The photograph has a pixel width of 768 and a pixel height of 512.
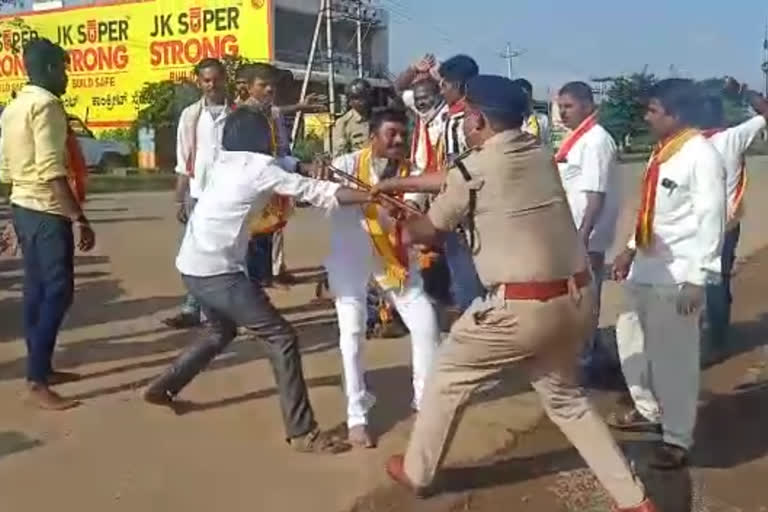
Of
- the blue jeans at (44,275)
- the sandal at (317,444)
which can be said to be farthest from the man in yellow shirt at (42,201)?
the sandal at (317,444)

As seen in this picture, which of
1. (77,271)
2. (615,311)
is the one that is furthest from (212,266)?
(77,271)

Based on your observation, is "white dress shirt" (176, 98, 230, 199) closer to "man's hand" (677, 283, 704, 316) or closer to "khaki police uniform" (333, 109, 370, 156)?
"khaki police uniform" (333, 109, 370, 156)

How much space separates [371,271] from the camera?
625 centimetres

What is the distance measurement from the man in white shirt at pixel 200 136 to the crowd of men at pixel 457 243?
2.36ft

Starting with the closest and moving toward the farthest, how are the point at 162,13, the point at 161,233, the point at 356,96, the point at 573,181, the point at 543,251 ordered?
the point at 543,251
the point at 573,181
the point at 356,96
the point at 161,233
the point at 162,13

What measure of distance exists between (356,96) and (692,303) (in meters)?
4.05

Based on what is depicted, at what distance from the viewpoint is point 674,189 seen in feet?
18.5

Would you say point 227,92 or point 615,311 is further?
point 615,311

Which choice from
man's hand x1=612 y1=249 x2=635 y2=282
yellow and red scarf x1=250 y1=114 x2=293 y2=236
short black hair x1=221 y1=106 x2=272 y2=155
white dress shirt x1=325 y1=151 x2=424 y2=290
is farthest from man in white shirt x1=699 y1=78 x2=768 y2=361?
short black hair x1=221 y1=106 x2=272 y2=155

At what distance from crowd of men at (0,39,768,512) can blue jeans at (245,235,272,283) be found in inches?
73.6

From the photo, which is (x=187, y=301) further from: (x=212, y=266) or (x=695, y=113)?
(x=695, y=113)

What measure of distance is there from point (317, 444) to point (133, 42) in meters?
59.2

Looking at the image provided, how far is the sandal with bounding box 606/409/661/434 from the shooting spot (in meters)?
6.47

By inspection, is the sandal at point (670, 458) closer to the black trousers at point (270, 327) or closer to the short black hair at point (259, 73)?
the black trousers at point (270, 327)
